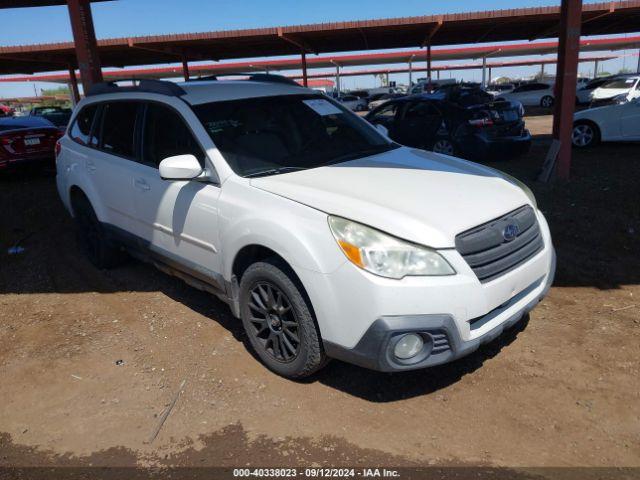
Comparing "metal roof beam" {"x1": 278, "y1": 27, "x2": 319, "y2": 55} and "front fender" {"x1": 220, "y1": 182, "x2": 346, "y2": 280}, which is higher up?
"metal roof beam" {"x1": 278, "y1": 27, "x2": 319, "y2": 55}

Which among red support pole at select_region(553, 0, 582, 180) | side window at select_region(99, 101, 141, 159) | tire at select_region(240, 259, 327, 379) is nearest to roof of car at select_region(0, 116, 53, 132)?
side window at select_region(99, 101, 141, 159)

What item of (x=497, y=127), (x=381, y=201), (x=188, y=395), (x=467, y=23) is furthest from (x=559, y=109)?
(x=467, y=23)

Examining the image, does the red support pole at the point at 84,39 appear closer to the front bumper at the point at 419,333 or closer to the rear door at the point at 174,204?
the rear door at the point at 174,204

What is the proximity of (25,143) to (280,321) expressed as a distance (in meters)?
9.31

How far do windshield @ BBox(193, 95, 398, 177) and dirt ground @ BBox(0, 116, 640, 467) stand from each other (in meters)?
1.39

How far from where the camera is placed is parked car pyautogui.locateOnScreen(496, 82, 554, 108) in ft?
92.6

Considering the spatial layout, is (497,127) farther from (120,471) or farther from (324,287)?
(120,471)

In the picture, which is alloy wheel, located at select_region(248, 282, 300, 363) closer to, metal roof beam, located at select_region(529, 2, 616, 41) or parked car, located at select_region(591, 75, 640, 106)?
metal roof beam, located at select_region(529, 2, 616, 41)

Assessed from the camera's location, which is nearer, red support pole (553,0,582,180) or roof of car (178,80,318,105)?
roof of car (178,80,318,105)

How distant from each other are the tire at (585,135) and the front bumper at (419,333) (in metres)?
9.53

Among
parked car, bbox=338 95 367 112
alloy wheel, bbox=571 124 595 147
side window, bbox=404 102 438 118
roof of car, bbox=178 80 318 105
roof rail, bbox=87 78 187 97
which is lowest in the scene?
parked car, bbox=338 95 367 112

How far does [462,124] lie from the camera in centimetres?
953

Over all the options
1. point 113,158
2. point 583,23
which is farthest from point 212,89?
point 583,23

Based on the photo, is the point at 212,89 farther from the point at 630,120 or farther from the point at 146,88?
the point at 630,120
